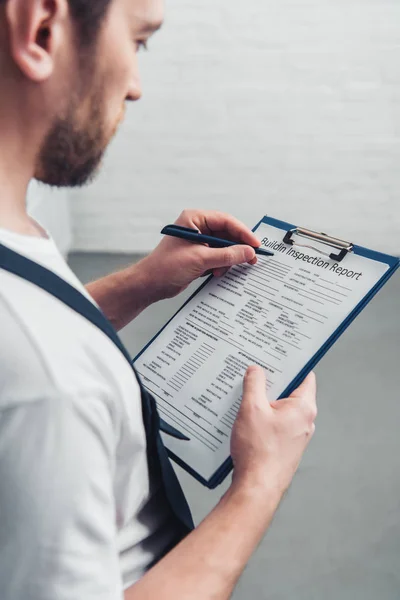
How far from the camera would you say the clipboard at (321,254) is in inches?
25.3

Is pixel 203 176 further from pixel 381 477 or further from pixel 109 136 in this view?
pixel 109 136

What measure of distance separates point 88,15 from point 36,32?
5cm

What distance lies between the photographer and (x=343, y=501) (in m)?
1.52

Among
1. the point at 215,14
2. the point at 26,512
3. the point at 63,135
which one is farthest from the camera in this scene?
the point at 215,14

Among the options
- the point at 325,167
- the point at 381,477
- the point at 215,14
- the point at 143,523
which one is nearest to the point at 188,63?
the point at 215,14

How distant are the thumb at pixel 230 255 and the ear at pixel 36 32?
380 mm

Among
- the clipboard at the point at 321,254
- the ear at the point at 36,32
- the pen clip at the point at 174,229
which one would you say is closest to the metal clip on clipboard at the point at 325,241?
the clipboard at the point at 321,254

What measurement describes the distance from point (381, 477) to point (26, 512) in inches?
54.6

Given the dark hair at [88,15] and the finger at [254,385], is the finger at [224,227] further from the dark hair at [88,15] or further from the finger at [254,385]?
the dark hair at [88,15]

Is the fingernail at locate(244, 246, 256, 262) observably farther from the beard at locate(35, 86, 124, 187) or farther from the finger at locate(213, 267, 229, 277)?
the beard at locate(35, 86, 124, 187)

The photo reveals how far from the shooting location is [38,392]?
396 mm

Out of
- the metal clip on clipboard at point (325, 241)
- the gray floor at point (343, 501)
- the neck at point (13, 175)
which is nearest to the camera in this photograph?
the neck at point (13, 175)

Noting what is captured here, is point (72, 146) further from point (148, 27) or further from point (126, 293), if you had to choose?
point (126, 293)

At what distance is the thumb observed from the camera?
0.80m
